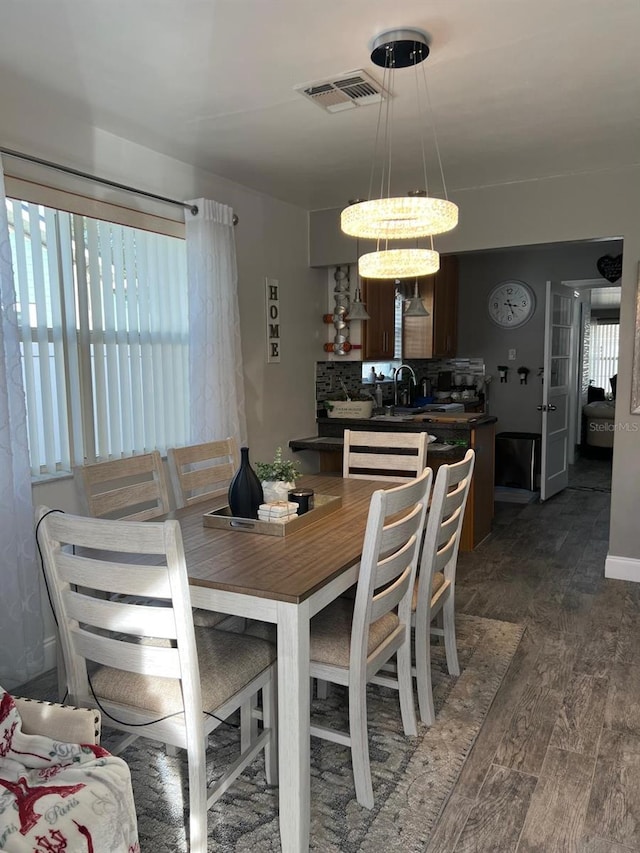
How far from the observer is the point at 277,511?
2240 millimetres

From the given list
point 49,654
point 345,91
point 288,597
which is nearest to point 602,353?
point 345,91

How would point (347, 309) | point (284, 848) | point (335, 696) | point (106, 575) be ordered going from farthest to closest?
point (347, 309) < point (335, 696) < point (284, 848) < point (106, 575)

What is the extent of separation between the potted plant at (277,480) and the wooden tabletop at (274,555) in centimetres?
19

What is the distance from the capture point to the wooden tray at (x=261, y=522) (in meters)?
2.15

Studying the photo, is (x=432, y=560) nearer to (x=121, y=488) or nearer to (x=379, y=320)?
(x=121, y=488)

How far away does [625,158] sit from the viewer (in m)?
3.45

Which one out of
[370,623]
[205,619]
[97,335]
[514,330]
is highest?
[514,330]

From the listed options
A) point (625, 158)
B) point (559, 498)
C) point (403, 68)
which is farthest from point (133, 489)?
point (559, 498)

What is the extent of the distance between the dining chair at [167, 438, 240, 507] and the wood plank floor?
1432mm

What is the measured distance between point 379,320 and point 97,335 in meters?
2.64

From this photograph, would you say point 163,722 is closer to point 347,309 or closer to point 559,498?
point 347,309

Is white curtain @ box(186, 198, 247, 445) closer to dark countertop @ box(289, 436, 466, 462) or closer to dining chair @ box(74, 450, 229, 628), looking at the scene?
dining chair @ box(74, 450, 229, 628)

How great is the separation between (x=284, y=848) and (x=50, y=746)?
2.39 feet

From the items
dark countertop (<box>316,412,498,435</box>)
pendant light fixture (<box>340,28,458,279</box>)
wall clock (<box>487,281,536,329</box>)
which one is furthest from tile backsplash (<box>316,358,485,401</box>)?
pendant light fixture (<box>340,28,458,279</box>)
